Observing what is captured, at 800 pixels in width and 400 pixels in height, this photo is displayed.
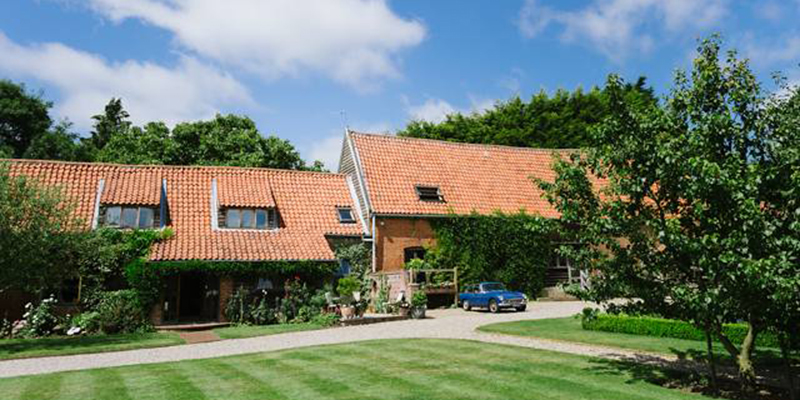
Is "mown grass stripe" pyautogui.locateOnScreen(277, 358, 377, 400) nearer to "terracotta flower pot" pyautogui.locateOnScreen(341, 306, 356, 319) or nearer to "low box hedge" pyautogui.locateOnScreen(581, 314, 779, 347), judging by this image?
"low box hedge" pyautogui.locateOnScreen(581, 314, 779, 347)

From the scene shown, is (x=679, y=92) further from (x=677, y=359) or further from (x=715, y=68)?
(x=677, y=359)

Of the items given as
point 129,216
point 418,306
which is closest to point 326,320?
point 418,306

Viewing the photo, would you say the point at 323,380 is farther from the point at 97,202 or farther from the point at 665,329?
the point at 97,202

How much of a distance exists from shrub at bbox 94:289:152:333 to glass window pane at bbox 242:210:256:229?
19.2 ft

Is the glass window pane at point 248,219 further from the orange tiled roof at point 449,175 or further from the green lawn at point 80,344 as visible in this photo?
the green lawn at point 80,344

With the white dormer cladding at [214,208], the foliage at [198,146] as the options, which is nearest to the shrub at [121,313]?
the white dormer cladding at [214,208]

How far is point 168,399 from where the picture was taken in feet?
31.9

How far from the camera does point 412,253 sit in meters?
28.4

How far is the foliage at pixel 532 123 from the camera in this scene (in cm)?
4628

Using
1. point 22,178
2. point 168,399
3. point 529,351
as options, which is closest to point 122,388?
point 168,399

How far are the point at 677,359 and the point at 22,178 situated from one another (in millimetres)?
20425

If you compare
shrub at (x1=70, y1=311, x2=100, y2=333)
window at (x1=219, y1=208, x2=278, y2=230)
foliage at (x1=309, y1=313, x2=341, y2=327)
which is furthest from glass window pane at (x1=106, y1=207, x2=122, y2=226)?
foliage at (x1=309, y1=313, x2=341, y2=327)

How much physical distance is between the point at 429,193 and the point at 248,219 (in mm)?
9487

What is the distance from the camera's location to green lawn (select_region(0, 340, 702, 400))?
31.9 ft
